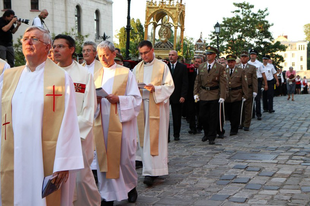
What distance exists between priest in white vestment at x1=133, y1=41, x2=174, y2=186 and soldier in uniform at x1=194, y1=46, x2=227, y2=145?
341cm

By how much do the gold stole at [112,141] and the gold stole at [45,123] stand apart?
69.5 inches

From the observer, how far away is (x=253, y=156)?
8.59 metres

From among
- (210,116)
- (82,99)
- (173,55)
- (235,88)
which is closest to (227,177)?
(82,99)

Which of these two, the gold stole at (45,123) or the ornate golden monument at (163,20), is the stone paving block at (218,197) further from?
the ornate golden monument at (163,20)

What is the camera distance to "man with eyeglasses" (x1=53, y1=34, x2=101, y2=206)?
4453 mm

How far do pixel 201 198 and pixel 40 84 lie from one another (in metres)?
2.99

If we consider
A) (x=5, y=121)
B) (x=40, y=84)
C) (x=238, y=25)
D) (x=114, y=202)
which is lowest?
(x=114, y=202)

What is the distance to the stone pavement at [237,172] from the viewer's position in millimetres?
5840

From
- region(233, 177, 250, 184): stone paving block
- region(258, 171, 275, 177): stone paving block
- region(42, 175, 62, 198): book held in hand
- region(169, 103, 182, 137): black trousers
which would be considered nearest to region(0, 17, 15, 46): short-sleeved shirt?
region(169, 103, 182, 137): black trousers

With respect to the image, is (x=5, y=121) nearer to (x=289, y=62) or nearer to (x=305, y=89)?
(x=305, y=89)

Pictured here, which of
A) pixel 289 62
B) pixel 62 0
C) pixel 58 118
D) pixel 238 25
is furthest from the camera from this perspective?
pixel 289 62

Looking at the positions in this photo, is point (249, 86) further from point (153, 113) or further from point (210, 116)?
point (153, 113)

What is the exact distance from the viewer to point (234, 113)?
12.0 metres

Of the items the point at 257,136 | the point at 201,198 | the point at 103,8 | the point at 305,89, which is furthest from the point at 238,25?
the point at 201,198
